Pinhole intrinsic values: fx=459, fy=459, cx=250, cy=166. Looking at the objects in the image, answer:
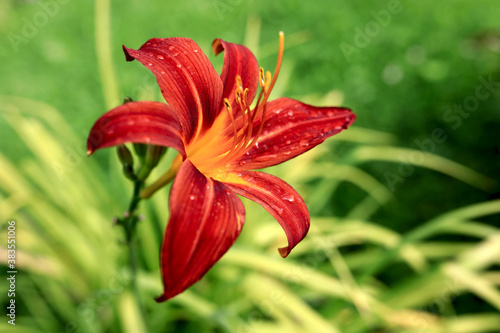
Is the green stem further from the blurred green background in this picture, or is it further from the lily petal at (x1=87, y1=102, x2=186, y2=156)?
the lily petal at (x1=87, y1=102, x2=186, y2=156)

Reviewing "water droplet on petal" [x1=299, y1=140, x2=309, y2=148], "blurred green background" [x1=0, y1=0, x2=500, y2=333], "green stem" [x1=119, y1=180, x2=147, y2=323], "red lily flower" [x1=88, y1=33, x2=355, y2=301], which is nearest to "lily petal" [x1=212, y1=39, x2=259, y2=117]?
"red lily flower" [x1=88, y1=33, x2=355, y2=301]

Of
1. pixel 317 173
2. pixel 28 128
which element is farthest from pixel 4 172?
pixel 317 173

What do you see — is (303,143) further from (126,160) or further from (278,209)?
(126,160)

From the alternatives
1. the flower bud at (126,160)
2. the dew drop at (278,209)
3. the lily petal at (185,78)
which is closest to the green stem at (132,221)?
the flower bud at (126,160)

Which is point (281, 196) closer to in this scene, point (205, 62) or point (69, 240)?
point (205, 62)

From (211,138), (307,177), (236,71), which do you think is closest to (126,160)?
(211,138)

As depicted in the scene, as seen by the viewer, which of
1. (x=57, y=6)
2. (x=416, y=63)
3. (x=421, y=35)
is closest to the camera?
(x=416, y=63)
